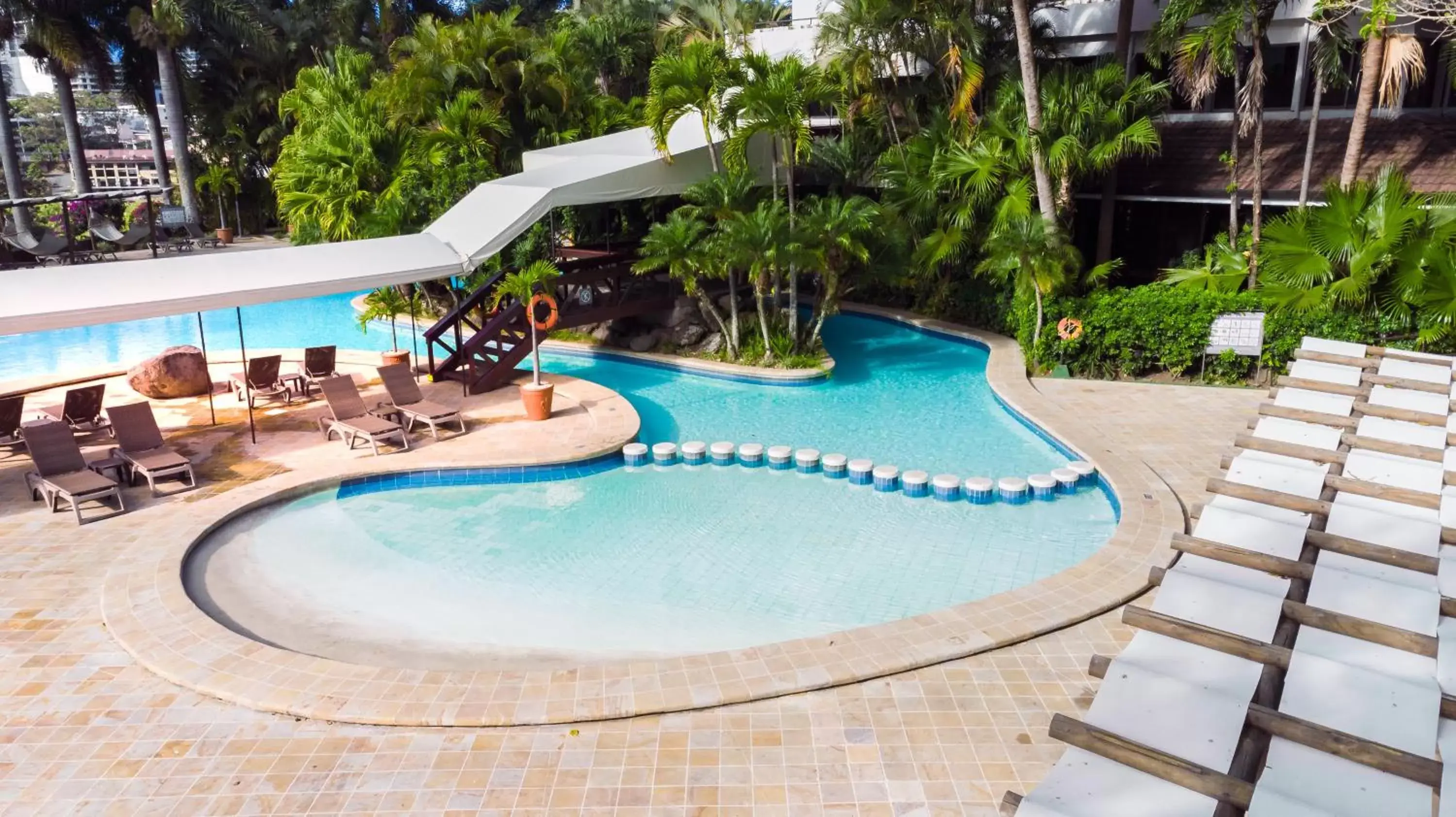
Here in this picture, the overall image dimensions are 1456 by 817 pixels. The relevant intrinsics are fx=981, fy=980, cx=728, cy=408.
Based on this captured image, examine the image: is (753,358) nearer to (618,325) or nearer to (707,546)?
(618,325)

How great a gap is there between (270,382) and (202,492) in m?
3.79

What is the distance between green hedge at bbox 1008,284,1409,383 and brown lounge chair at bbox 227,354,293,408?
11524 millimetres

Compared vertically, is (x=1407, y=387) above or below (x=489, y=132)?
below

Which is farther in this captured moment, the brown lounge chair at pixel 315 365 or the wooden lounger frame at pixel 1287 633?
the brown lounge chair at pixel 315 365

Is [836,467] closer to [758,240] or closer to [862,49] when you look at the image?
[758,240]

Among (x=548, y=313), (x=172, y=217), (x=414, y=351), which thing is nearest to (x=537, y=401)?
(x=548, y=313)

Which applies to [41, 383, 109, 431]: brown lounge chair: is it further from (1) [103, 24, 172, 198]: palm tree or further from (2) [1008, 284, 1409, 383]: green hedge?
(1) [103, 24, 172, 198]: palm tree

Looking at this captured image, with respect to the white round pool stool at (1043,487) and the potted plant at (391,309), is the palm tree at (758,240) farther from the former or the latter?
the white round pool stool at (1043,487)

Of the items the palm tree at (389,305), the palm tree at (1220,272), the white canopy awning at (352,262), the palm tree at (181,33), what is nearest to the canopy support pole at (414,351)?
the palm tree at (389,305)

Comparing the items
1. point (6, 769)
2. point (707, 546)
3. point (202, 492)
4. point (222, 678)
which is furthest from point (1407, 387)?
point (202, 492)

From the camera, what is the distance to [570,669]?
7.14m

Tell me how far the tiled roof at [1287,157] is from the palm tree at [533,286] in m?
11.5

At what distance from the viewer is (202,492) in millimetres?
10672

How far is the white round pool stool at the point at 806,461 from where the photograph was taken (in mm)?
11828
